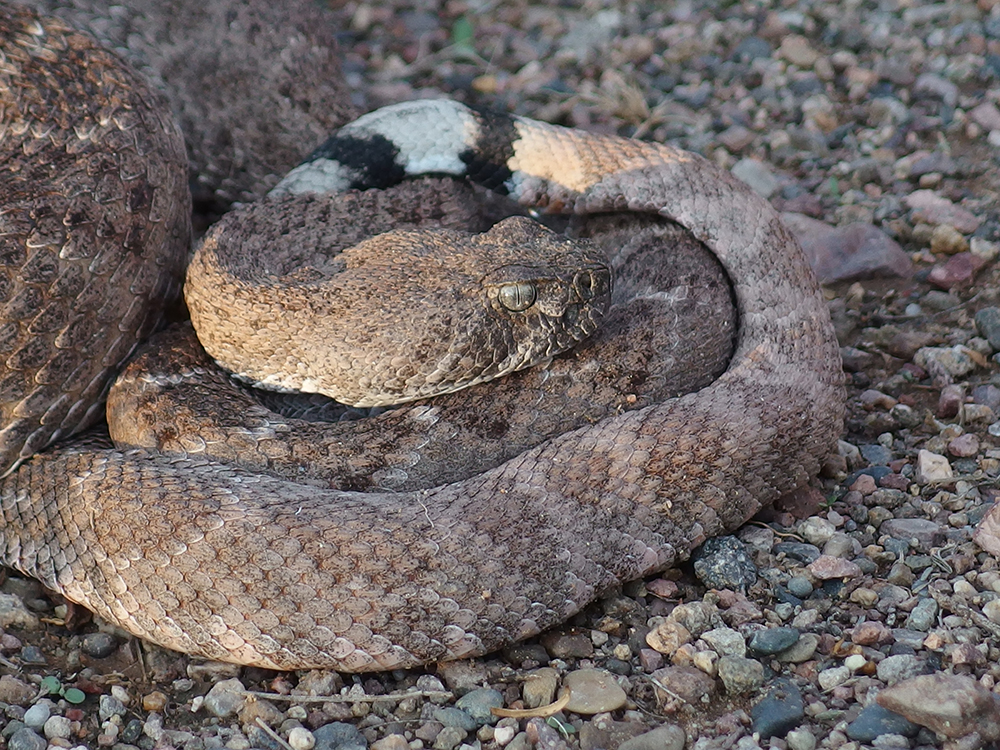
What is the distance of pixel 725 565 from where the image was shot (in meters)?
Answer: 3.53

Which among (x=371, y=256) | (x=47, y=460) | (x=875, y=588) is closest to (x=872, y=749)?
(x=875, y=588)

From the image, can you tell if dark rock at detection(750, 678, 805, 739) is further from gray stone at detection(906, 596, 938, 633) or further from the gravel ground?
gray stone at detection(906, 596, 938, 633)

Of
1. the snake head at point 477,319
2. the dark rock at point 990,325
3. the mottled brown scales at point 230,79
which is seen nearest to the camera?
the snake head at point 477,319

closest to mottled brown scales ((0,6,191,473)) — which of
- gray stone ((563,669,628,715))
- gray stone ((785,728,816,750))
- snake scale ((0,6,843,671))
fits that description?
snake scale ((0,6,843,671))

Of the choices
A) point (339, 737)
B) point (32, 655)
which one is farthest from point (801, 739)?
point (32, 655)

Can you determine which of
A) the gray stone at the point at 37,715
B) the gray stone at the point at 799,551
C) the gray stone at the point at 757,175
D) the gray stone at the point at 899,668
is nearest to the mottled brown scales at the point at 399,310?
the gray stone at the point at 799,551

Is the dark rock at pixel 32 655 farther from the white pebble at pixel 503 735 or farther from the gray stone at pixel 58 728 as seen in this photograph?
the white pebble at pixel 503 735

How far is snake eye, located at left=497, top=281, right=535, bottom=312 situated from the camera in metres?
3.79

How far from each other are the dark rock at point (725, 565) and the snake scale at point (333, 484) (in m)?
0.06

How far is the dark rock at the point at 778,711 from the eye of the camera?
9.70ft

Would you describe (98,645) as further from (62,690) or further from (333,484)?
(333,484)

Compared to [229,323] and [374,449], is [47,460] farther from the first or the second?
[374,449]

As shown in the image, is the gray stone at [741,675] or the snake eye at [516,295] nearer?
the gray stone at [741,675]

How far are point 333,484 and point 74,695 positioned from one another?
3.13 feet
